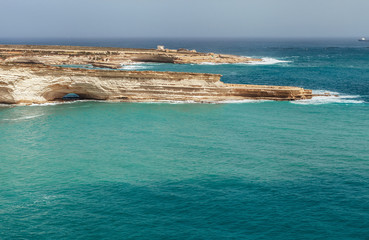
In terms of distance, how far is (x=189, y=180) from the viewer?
19703mm

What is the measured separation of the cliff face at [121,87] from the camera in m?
38.5

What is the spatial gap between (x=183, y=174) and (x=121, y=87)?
22418 mm

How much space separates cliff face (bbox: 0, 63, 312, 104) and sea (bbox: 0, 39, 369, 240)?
155 inches

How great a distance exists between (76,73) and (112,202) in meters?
24.5

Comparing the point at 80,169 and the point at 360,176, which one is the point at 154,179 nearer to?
the point at 80,169

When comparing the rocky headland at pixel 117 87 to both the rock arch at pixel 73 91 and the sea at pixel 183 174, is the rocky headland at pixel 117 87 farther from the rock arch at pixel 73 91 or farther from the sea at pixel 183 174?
the sea at pixel 183 174

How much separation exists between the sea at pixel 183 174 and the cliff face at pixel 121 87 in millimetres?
3944

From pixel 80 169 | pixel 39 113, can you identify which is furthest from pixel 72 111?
pixel 80 169

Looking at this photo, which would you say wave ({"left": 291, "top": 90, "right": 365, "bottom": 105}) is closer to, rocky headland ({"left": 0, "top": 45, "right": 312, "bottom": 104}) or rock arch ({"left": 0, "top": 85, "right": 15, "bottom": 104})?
rocky headland ({"left": 0, "top": 45, "right": 312, "bottom": 104})

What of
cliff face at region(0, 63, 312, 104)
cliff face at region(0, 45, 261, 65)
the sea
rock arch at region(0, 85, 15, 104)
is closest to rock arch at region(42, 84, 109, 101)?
cliff face at region(0, 63, 312, 104)

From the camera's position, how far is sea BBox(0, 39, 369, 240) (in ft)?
50.2

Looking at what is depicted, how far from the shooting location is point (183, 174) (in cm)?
2052

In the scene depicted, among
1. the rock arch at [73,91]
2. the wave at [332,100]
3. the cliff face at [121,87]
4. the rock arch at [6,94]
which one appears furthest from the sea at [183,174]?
the wave at [332,100]

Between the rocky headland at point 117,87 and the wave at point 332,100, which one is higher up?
the rocky headland at point 117,87
